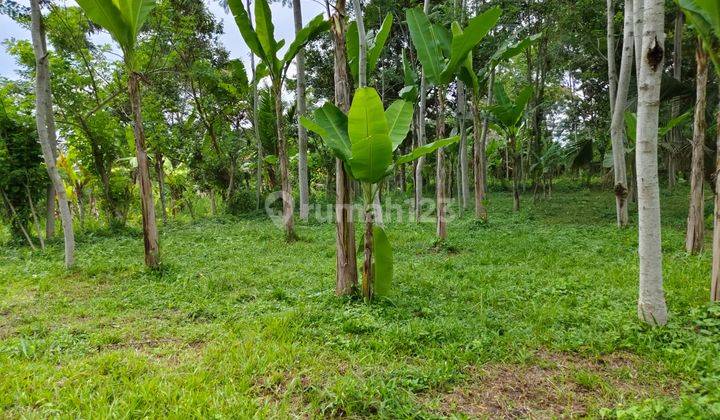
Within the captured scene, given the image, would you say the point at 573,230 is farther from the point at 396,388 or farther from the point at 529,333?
the point at 396,388

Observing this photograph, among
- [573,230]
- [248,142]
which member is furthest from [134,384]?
[248,142]

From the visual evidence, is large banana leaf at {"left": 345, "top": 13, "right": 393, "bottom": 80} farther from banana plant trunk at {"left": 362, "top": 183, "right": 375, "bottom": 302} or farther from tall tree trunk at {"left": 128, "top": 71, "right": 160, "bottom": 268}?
tall tree trunk at {"left": 128, "top": 71, "right": 160, "bottom": 268}

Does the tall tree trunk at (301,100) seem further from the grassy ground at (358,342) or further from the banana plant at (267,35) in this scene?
the grassy ground at (358,342)

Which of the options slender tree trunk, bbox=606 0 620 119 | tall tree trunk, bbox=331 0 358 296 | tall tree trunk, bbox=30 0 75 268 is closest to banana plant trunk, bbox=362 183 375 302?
tall tree trunk, bbox=331 0 358 296

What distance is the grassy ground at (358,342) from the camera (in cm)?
263

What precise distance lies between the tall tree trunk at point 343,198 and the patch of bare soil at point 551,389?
1.90 metres

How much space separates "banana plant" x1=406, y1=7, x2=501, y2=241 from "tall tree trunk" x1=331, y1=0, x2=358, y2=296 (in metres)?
2.50

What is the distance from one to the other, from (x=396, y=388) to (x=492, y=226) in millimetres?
7689

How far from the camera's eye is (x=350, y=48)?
5676 mm

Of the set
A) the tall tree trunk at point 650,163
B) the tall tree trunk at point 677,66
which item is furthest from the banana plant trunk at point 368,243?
the tall tree trunk at point 677,66

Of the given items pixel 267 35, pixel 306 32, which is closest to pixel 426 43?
pixel 306 32

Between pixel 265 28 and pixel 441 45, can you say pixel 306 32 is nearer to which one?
pixel 265 28

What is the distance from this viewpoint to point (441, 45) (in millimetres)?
7605

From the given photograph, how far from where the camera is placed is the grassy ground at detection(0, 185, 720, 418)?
104 inches
